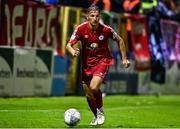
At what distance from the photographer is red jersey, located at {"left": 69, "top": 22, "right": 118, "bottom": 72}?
14406mm


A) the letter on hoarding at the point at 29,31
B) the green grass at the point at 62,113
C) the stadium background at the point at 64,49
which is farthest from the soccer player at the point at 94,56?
the letter on hoarding at the point at 29,31

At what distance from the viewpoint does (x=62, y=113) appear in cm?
1733

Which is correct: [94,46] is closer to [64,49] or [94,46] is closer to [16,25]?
[16,25]

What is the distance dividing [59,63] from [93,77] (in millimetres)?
10818

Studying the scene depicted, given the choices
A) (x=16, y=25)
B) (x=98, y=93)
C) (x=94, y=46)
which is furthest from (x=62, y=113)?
(x=16, y=25)

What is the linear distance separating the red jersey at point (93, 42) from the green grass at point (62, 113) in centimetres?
134

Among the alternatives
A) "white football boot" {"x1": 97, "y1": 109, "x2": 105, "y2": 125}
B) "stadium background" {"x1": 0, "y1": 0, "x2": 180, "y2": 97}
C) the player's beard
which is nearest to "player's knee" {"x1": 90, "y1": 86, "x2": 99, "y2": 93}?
"white football boot" {"x1": 97, "y1": 109, "x2": 105, "y2": 125}

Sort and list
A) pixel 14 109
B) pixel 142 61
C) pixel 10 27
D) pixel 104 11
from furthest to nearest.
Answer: pixel 142 61 < pixel 104 11 < pixel 10 27 < pixel 14 109

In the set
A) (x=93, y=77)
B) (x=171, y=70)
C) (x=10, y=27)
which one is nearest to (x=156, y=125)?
→ (x=93, y=77)

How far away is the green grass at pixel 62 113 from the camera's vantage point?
14.4m

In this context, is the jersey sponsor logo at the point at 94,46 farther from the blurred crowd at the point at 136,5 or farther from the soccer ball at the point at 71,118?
the blurred crowd at the point at 136,5

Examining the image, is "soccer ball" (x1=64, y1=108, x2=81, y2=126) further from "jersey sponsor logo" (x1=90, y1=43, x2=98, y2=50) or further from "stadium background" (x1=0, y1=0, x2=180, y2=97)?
"stadium background" (x1=0, y1=0, x2=180, y2=97)

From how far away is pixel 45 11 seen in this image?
81.4 ft

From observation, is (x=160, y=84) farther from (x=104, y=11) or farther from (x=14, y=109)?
(x=14, y=109)
